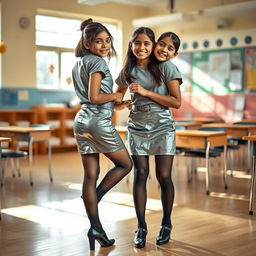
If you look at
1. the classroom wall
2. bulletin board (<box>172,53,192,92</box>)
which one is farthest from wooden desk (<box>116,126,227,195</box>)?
bulletin board (<box>172,53,192,92</box>)

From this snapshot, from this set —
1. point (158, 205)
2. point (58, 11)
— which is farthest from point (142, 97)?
point (58, 11)

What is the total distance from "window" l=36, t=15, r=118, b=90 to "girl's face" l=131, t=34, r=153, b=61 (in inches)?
288

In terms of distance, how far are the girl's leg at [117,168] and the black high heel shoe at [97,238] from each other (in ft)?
0.79

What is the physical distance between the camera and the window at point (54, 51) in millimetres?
10570

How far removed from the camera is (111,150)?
335 cm

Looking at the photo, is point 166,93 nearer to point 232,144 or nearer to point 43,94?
point 232,144

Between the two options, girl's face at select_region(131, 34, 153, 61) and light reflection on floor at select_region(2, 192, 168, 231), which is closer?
girl's face at select_region(131, 34, 153, 61)

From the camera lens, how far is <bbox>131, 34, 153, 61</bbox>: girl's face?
345cm

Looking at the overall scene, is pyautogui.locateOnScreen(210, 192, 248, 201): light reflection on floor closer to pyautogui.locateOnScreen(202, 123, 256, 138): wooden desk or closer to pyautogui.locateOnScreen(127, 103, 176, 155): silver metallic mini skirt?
pyautogui.locateOnScreen(202, 123, 256, 138): wooden desk

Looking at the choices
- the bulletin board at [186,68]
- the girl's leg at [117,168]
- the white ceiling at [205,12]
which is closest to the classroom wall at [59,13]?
the bulletin board at [186,68]

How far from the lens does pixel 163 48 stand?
3.52 m

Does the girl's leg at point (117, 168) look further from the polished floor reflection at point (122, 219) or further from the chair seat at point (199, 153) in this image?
the chair seat at point (199, 153)

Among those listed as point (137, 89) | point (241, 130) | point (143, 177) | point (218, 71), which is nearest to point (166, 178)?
point (143, 177)

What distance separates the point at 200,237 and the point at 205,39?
26.5ft
